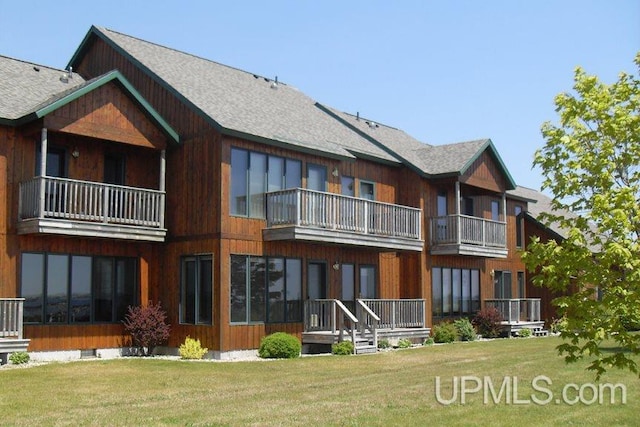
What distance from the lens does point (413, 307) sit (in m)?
28.7

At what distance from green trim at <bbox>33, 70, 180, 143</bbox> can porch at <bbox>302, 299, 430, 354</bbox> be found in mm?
7027

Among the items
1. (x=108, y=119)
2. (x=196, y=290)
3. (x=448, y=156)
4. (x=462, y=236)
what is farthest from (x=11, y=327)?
(x=448, y=156)

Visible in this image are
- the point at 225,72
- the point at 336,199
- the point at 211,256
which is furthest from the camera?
the point at 225,72

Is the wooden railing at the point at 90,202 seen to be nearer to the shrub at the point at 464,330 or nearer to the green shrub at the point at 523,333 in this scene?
the shrub at the point at 464,330

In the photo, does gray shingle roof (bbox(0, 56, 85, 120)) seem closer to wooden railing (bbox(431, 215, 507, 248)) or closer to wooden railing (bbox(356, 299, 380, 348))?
wooden railing (bbox(356, 299, 380, 348))

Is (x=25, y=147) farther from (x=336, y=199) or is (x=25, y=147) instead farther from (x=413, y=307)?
(x=413, y=307)

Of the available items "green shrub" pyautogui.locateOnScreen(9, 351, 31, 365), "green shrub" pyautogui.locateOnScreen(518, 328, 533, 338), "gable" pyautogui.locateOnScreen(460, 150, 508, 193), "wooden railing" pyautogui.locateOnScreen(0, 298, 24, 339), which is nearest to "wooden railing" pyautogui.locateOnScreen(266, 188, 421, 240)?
"gable" pyautogui.locateOnScreen(460, 150, 508, 193)

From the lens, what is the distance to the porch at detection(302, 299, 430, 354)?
24797 millimetres

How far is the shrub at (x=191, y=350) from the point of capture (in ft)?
74.3

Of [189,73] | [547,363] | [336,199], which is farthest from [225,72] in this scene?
[547,363]

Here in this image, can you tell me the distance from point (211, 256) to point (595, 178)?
15.2 meters

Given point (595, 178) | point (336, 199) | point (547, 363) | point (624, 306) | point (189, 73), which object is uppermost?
point (189, 73)

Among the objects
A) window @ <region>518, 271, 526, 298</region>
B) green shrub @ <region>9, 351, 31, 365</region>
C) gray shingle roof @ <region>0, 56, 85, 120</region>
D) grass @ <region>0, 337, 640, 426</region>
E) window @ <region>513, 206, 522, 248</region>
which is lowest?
grass @ <region>0, 337, 640, 426</region>

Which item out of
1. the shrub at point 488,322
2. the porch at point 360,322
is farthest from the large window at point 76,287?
the shrub at point 488,322
